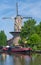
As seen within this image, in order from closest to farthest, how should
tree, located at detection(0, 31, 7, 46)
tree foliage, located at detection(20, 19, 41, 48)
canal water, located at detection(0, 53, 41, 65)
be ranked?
canal water, located at detection(0, 53, 41, 65), tree foliage, located at detection(20, 19, 41, 48), tree, located at detection(0, 31, 7, 46)

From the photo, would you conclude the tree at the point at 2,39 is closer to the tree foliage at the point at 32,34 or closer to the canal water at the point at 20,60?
the tree foliage at the point at 32,34

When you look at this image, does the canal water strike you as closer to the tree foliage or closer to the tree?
the tree foliage

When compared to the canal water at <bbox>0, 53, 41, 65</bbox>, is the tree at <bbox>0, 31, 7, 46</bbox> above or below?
below

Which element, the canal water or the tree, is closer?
the canal water

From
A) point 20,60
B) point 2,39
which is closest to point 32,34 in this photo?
point 20,60

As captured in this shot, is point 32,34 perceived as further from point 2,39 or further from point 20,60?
point 2,39

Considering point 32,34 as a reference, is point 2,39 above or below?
below

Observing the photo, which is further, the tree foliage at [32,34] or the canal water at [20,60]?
the tree foliage at [32,34]

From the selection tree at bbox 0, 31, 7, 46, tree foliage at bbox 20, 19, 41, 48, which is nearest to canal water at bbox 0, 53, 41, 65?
tree foliage at bbox 20, 19, 41, 48

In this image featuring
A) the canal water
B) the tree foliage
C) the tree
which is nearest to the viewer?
the canal water

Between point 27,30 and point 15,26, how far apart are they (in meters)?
31.0

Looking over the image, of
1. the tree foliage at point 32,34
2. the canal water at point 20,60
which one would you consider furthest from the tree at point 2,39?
the canal water at point 20,60

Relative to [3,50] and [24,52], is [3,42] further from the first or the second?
[24,52]

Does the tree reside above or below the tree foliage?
below
